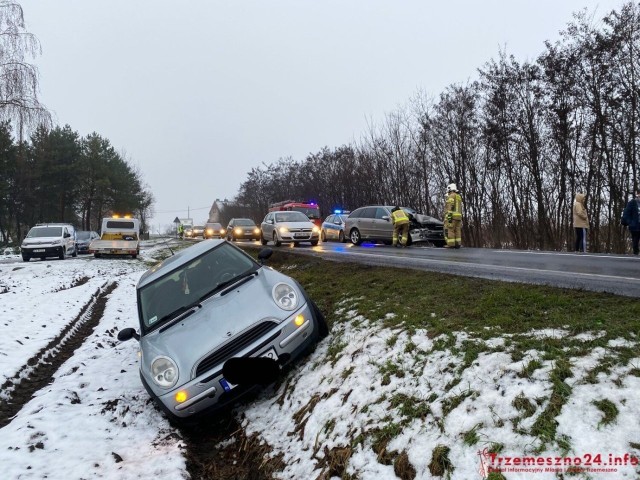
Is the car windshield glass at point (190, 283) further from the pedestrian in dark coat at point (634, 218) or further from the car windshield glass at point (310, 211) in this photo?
the car windshield glass at point (310, 211)

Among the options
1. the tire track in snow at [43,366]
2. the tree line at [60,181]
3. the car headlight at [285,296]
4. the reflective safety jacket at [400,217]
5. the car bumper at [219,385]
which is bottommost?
the tire track in snow at [43,366]

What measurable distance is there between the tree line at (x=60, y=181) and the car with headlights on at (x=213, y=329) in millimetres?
37493

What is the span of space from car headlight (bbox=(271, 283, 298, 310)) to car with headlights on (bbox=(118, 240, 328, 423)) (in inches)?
0.5

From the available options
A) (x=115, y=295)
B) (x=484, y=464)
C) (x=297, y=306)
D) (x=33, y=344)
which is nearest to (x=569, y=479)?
(x=484, y=464)

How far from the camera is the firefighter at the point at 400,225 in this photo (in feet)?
52.0

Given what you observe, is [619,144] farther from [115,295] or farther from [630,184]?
[115,295]

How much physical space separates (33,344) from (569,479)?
323 inches

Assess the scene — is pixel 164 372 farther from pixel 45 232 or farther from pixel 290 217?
pixel 45 232

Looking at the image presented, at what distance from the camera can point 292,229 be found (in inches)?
727

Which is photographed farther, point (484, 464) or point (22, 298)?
point (22, 298)

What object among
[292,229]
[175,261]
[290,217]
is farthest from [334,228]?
[175,261]

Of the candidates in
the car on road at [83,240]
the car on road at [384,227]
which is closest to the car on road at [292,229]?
the car on road at [384,227]

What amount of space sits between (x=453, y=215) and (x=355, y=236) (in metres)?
5.83

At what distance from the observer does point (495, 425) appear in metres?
2.77
